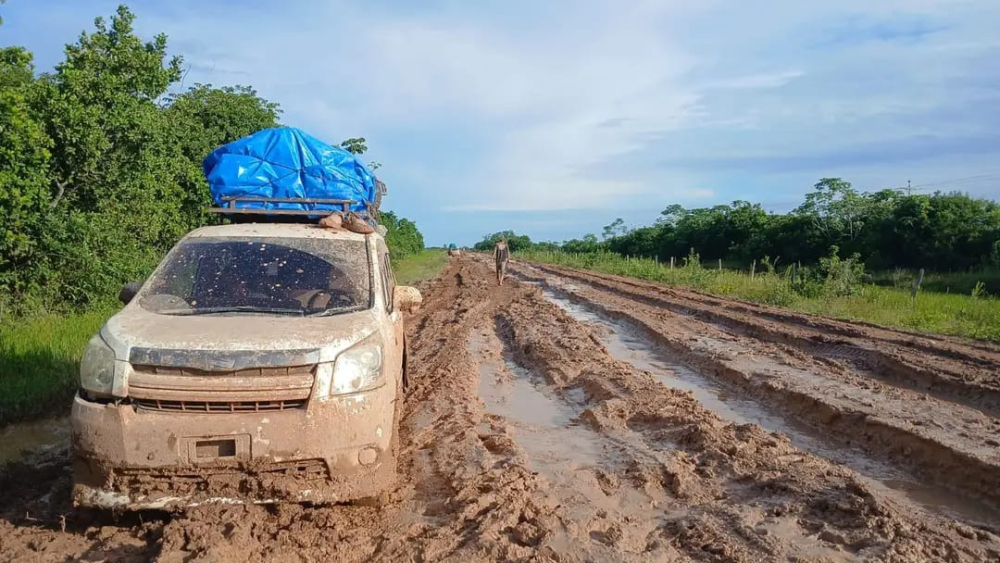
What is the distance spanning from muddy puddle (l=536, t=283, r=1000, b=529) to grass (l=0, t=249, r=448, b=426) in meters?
6.83

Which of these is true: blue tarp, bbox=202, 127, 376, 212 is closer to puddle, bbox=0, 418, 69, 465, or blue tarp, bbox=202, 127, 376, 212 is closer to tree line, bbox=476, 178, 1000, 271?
puddle, bbox=0, 418, 69, 465

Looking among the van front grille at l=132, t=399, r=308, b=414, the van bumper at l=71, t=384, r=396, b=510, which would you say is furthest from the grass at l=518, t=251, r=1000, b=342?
the van front grille at l=132, t=399, r=308, b=414

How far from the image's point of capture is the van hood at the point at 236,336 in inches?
155

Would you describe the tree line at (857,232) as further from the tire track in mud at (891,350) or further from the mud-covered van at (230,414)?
the mud-covered van at (230,414)

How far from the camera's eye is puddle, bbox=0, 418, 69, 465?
6.05 m

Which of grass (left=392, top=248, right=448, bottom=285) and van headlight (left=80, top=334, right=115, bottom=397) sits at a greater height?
van headlight (left=80, top=334, right=115, bottom=397)

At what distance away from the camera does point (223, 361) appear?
3.91 meters

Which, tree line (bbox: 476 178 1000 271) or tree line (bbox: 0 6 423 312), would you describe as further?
tree line (bbox: 476 178 1000 271)

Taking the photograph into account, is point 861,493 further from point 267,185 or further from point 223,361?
point 267,185

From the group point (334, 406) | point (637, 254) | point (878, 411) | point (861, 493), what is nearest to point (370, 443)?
point (334, 406)

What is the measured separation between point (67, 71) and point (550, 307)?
34.9 ft

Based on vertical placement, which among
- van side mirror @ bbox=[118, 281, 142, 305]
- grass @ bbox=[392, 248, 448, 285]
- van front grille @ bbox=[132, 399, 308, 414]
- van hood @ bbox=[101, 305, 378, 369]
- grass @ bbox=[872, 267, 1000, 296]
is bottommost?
grass @ bbox=[392, 248, 448, 285]

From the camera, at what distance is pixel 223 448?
391 cm

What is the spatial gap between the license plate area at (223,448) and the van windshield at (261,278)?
1048 millimetres
